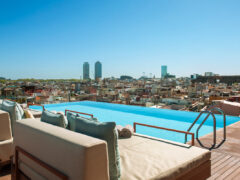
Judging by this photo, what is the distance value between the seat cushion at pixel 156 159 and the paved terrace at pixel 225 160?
423 mm

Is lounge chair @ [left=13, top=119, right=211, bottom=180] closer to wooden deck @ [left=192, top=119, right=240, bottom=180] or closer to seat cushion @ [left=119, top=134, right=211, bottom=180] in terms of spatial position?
seat cushion @ [left=119, top=134, right=211, bottom=180]

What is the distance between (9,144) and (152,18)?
12062 millimetres

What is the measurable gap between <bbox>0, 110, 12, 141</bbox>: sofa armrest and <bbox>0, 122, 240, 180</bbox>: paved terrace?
409 millimetres

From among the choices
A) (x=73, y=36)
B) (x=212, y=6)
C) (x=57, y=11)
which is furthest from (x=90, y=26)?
(x=212, y=6)

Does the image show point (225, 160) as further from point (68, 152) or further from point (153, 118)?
point (153, 118)

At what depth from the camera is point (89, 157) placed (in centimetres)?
126

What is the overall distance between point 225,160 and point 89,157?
2.32 meters

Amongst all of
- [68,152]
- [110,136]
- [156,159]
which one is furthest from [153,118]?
[68,152]

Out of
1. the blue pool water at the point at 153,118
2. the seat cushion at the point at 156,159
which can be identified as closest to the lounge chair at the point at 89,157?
the seat cushion at the point at 156,159

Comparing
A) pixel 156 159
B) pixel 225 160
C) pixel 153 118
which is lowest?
pixel 153 118

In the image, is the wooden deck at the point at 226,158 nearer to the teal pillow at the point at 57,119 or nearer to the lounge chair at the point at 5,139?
the teal pillow at the point at 57,119

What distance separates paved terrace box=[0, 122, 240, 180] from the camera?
7.72 ft

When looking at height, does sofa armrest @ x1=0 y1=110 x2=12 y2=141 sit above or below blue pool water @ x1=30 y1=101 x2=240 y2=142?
above

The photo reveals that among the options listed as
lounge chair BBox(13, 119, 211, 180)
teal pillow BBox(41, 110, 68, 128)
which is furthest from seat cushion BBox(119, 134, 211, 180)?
teal pillow BBox(41, 110, 68, 128)
